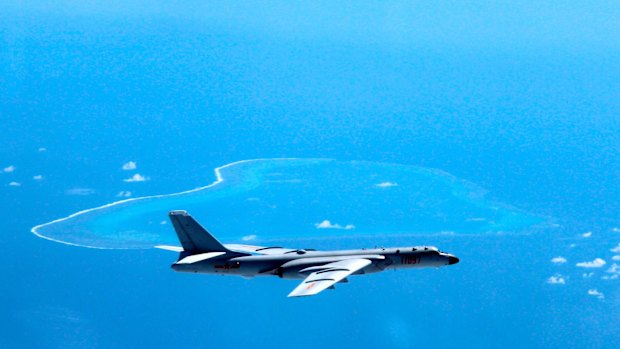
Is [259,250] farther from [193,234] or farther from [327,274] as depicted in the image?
[327,274]

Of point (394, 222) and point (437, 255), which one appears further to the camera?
point (394, 222)

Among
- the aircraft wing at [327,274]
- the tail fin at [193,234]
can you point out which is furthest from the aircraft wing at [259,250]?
the aircraft wing at [327,274]

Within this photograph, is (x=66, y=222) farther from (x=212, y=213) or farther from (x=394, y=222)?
(x=394, y=222)

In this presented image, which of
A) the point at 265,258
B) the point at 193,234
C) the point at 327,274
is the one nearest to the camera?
the point at 327,274

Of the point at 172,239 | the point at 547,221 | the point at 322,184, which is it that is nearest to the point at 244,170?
the point at 322,184

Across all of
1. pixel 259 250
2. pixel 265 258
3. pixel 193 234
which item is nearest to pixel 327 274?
pixel 265 258
